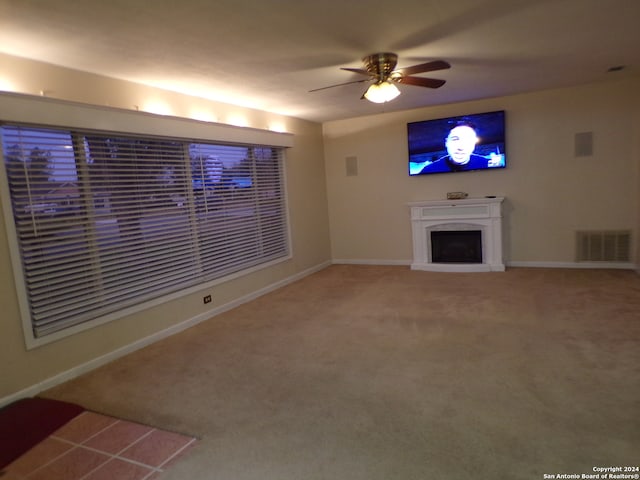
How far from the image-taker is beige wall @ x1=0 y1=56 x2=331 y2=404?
285cm

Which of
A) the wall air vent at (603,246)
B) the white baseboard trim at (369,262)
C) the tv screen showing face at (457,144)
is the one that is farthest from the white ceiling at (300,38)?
the white baseboard trim at (369,262)

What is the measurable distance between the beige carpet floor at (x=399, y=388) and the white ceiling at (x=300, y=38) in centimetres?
248

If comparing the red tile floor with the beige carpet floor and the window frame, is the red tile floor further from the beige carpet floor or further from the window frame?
the window frame

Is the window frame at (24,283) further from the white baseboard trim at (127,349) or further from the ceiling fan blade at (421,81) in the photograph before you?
the ceiling fan blade at (421,81)

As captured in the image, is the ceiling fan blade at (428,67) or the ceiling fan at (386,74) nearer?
the ceiling fan blade at (428,67)

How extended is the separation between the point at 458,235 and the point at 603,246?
190 cm

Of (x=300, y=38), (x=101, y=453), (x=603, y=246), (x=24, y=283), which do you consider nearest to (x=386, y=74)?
(x=300, y=38)

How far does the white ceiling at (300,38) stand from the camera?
2498 mm

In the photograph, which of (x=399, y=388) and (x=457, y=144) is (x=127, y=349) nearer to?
(x=399, y=388)

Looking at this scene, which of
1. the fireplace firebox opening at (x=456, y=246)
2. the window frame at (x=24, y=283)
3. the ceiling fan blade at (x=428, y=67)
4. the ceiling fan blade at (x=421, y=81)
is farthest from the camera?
the fireplace firebox opening at (x=456, y=246)

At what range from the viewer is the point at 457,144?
607 cm

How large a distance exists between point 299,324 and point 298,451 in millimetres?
2042

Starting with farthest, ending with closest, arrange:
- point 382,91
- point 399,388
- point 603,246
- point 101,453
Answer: point 603,246, point 382,91, point 399,388, point 101,453

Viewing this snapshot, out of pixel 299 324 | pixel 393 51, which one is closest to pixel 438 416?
pixel 299 324
